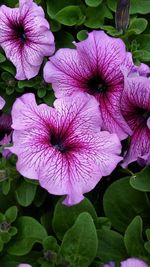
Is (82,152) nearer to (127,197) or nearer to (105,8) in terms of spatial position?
(127,197)

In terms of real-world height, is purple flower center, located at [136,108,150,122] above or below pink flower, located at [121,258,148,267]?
above

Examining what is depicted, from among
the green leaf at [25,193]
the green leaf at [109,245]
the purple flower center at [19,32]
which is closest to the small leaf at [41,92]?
the purple flower center at [19,32]

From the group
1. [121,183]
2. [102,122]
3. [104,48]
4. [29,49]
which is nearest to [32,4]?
[29,49]

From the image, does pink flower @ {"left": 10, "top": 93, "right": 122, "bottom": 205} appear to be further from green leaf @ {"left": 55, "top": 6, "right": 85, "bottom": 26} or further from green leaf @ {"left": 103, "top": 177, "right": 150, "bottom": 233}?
green leaf @ {"left": 55, "top": 6, "right": 85, "bottom": 26}

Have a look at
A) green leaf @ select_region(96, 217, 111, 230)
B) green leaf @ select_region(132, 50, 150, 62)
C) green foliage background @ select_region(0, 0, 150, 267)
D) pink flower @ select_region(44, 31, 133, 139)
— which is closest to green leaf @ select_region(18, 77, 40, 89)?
green foliage background @ select_region(0, 0, 150, 267)

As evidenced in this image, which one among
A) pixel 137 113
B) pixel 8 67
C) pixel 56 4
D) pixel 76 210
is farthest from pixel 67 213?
pixel 56 4
